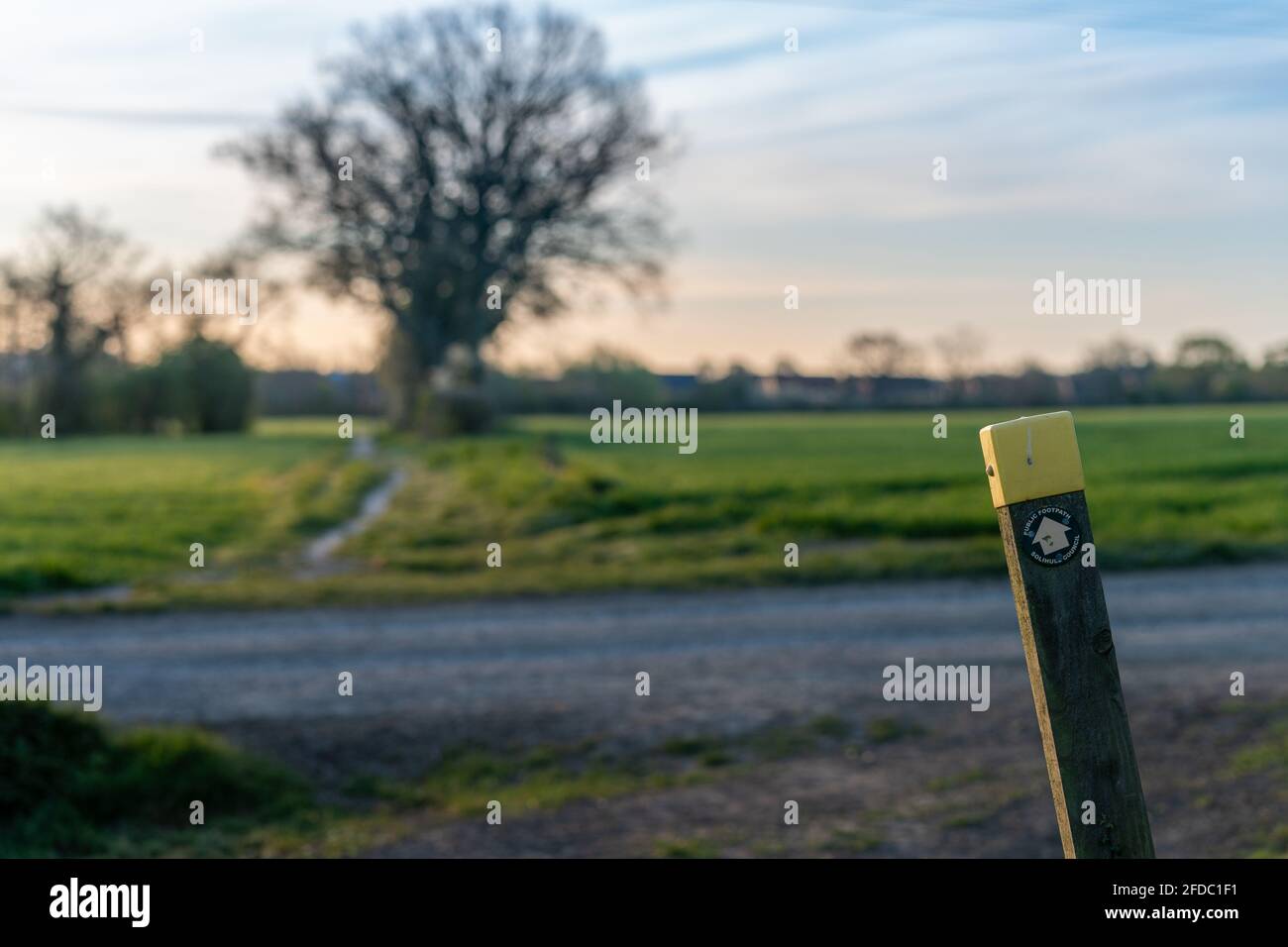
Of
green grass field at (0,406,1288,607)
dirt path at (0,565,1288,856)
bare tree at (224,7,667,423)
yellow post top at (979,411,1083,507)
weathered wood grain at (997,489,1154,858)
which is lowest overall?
dirt path at (0,565,1288,856)

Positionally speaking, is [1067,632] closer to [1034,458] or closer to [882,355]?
[1034,458]

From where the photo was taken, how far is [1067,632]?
8.55ft

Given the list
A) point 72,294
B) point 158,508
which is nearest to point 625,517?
point 158,508

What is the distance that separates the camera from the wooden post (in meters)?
2.51

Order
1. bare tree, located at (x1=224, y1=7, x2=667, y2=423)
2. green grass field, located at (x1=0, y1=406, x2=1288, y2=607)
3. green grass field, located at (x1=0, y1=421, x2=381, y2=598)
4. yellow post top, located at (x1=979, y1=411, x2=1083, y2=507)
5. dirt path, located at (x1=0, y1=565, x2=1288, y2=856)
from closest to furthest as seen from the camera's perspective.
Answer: yellow post top, located at (x1=979, y1=411, x2=1083, y2=507) → dirt path, located at (x1=0, y1=565, x2=1288, y2=856) → green grass field, located at (x1=0, y1=406, x2=1288, y2=607) → green grass field, located at (x1=0, y1=421, x2=381, y2=598) → bare tree, located at (x1=224, y1=7, x2=667, y2=423)

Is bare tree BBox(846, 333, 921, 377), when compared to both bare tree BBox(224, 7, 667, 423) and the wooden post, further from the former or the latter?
the wooden post

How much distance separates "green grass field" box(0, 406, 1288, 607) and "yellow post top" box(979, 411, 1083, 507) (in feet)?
32.9

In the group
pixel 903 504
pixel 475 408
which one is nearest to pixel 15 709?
pixel 903 504

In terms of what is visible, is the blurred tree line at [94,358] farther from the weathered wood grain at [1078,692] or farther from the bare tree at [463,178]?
the weathered wood grain at [1078,692]

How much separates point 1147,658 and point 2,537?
13.6 meters

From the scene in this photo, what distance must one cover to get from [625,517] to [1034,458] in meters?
14.9

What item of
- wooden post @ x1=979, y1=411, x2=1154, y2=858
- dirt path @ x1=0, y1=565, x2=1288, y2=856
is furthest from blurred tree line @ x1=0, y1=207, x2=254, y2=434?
wooden post @ x1=979, y1=411, x2=1154, y2=858

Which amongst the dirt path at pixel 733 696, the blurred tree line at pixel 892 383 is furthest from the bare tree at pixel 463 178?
the dirt path at pixel 733 696

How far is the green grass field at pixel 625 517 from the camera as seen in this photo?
13.0 meters
